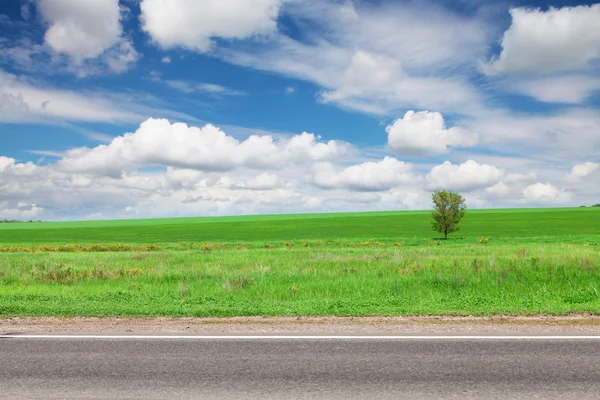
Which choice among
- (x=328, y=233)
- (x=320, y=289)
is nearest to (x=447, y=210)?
(x=328, y=233)

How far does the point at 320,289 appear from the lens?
1452 cm

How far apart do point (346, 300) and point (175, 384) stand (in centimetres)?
702

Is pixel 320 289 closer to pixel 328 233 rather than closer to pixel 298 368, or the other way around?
pixel 298 368

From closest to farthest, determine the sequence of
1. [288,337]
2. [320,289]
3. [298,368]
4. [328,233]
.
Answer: [298,368], [288,337], [320,289], [328,233]

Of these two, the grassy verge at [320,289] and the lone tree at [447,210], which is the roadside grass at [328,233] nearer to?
the lone tree at [447,210]

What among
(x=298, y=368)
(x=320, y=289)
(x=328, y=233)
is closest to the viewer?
(x=298, y=368)

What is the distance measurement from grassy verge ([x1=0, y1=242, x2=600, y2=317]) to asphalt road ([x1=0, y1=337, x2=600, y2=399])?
2956 mm

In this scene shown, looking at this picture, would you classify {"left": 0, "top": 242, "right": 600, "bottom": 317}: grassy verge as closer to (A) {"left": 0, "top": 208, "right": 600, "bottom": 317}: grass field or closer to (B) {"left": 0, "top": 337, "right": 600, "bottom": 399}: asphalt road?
(A) {"left": 0, "top": 208, "right": 600, "bottom": 317}: grass field

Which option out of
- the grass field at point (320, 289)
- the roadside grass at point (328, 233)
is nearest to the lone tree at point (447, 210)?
the roadside grass at point (328, 233)

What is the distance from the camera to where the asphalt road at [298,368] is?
5.89 m

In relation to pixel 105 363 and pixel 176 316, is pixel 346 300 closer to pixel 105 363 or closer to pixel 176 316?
pixel 176 316

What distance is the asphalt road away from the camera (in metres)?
5.89

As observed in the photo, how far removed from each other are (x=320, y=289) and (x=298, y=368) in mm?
7765

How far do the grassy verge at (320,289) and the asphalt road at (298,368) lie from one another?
296 cm
